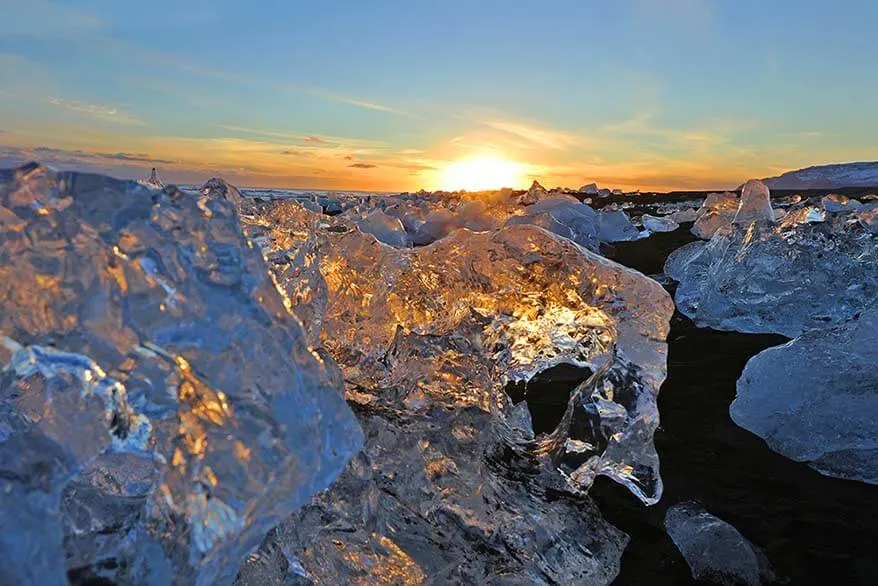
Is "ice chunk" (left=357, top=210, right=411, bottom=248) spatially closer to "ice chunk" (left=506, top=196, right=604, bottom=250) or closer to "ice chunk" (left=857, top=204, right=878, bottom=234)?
"ice chunk" (left=506, top=196, right=604, bottom=250)

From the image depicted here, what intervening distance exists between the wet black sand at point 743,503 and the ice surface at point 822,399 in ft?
0.27

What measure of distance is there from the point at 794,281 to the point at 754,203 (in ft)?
16.6

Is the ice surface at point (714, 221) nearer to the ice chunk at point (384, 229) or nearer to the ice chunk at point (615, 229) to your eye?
the ice chunk at point (615, 229)

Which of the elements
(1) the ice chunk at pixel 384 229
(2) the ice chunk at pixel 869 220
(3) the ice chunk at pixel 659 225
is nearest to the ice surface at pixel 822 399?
(2) the ice chunk at pixel 869 220

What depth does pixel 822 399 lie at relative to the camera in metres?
2.79

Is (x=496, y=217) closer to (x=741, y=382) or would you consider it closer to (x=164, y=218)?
(x=741, y=382)

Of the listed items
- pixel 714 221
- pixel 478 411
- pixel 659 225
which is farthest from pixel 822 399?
pixel 659 225

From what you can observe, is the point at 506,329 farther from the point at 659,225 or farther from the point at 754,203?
the point at 659,225

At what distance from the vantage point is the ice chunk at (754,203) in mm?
9305

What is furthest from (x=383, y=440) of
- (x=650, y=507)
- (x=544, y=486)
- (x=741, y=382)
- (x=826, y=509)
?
(x=741, y=382)

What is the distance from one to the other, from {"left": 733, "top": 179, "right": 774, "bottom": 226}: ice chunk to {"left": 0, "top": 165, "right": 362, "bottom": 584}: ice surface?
9.25 m

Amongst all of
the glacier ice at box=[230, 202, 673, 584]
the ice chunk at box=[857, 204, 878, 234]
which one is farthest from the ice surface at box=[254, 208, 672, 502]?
the ice chunk at box=[857, 204, 878, 234]

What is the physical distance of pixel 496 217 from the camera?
1166 centimetres

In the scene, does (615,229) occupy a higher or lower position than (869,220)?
lower
